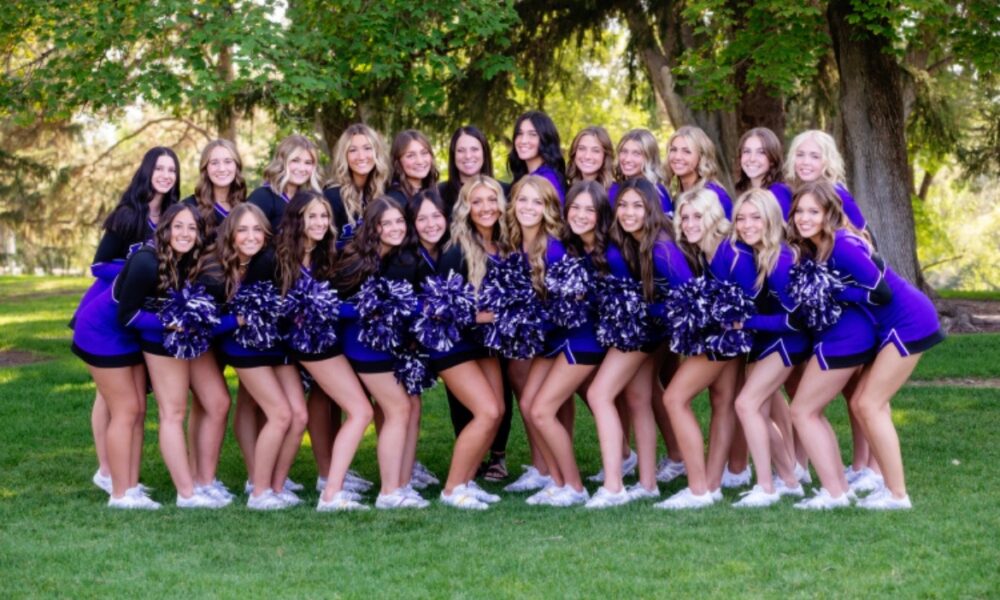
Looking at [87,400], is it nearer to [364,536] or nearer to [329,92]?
[329,92]

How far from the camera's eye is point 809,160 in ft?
23.2

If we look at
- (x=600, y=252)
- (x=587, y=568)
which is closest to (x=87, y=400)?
(x=600, y=252)

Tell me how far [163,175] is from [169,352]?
108 cm

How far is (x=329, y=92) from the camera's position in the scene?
41.4 ft

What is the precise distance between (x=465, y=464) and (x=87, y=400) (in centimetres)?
564

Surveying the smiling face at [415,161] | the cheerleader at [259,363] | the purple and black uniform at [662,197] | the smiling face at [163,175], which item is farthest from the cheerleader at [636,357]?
the smiling face at [163,175]

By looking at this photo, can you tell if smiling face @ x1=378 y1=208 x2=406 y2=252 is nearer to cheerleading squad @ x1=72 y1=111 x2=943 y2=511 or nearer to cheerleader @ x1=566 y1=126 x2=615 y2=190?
cheerleading squad @ x1=72 y1=111 x2=943 y2=511

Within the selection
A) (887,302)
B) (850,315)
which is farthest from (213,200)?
(887,302)

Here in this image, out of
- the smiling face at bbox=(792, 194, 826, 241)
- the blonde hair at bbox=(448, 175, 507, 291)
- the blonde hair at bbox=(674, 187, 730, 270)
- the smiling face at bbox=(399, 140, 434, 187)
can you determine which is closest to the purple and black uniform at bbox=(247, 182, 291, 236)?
the smiling face at bbox=(399, 140, 434, 187)

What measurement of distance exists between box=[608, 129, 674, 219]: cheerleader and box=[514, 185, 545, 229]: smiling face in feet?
2.07

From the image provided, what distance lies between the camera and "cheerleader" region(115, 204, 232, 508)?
6.93 m

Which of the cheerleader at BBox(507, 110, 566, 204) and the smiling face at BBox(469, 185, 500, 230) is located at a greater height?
the cheerleader at BBox(507, 110, 566, 204)

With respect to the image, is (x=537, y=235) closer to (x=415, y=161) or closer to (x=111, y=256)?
(x=415, y=161)

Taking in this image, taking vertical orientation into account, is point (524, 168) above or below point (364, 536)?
above
